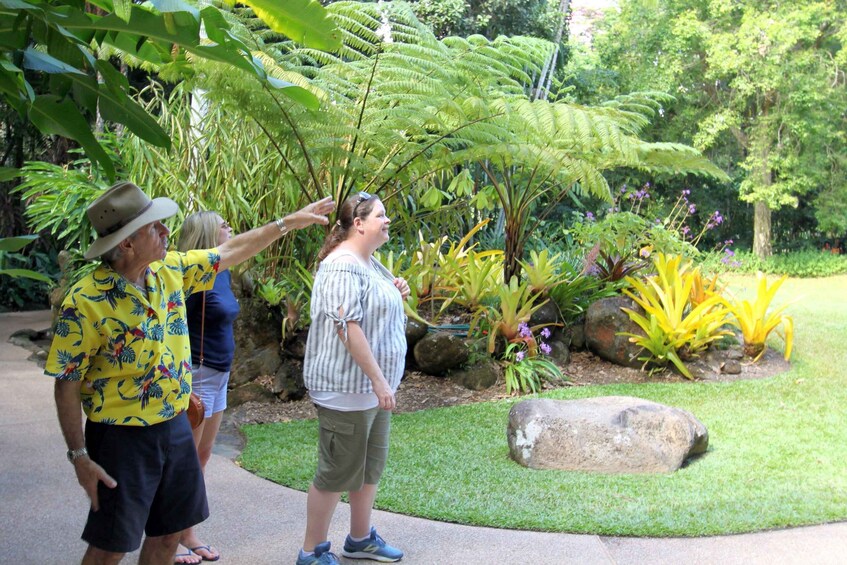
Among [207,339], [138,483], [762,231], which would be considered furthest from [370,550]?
[762,231]

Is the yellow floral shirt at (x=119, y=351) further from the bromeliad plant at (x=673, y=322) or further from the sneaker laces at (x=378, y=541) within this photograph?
the bromeliad plant at (x=673, y=322)

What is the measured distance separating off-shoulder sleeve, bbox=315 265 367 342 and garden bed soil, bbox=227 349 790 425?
324 cm

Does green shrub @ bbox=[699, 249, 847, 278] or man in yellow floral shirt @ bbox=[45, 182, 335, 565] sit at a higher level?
man in yellow floral shirt @ bbox=[45, 182, 335, 565]

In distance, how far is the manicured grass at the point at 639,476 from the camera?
4.51 metres

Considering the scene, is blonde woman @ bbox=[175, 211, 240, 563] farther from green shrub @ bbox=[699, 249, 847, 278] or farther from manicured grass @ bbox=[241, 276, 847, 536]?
green shrub @ bbox=[699, 249, 847, 278]

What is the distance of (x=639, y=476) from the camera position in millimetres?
5207

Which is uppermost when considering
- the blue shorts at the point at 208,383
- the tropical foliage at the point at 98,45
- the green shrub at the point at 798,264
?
the tropical foliage at the point at 98,45

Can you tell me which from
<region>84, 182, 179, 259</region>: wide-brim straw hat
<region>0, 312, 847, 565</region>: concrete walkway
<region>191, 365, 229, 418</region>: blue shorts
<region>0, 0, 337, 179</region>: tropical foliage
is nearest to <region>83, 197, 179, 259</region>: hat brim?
<region>84, 182, 179, 259</region>: wide-brim straw hat

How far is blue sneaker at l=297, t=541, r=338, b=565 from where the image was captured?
12.0 feet

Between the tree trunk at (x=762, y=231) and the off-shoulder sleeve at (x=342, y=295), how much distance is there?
17.8 m

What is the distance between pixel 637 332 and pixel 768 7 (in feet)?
42.0

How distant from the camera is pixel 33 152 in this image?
13406 mm

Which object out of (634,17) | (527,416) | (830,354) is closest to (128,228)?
(527,416)

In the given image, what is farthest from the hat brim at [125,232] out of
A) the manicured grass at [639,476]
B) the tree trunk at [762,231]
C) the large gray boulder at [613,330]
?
the tree trunk at [762,231]
